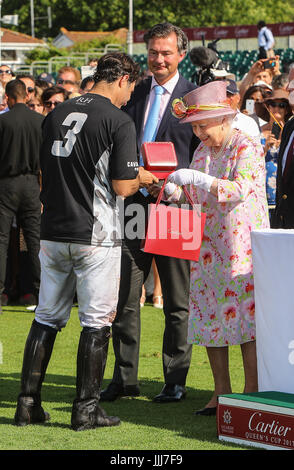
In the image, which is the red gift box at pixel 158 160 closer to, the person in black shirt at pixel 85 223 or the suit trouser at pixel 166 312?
the person in black shirt at pixel 85 223

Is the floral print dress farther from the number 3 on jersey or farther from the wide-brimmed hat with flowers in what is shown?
the number 3 on jersey

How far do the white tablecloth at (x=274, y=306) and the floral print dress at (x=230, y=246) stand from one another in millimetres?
267

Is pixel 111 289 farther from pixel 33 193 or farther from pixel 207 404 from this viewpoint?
pixel 33 193

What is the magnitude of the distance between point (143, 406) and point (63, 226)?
1.49 m

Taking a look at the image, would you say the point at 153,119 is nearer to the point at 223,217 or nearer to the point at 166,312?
the point at 223,217

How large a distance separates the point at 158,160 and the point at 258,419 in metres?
1.69

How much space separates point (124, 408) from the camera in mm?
5816

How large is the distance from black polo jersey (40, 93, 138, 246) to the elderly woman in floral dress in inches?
16.5

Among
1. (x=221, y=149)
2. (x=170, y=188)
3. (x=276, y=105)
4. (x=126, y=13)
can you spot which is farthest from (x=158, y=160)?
Answer: (x=126, y=13)

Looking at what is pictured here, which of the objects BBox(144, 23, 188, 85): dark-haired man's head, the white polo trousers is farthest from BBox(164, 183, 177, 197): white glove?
BBox(144, 23, 188, 85): dark-haired man's head

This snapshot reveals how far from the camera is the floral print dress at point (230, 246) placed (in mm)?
5238

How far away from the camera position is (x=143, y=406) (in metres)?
5.89

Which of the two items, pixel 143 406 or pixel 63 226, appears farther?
pixel 143 406
